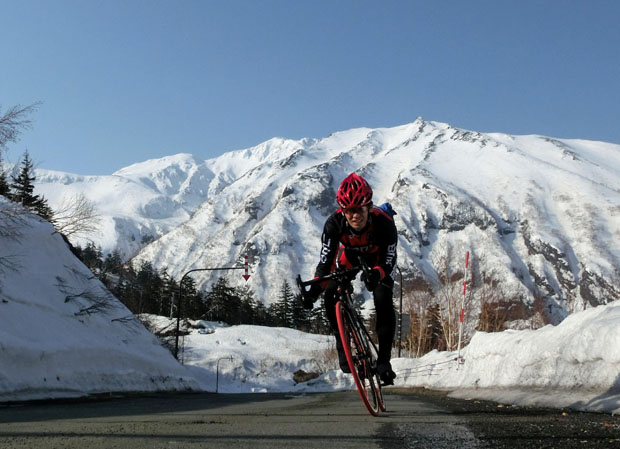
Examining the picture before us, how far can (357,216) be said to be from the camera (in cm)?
668

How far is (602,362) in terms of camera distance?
8.64 meters

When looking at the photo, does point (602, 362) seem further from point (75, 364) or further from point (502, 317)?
point (502, 317)

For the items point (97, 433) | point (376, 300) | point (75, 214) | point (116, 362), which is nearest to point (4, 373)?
point (116, 362)

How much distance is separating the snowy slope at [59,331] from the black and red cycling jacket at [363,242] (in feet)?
42.5

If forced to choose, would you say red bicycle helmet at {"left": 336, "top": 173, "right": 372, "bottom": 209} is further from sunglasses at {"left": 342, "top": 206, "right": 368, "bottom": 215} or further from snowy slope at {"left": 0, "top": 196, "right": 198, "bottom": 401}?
snowy slope at {"left": 0, "top": 196, "right": 198, "bottom": 401}

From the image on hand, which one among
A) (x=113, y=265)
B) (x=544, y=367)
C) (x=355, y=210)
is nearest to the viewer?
(x=355, y=210)

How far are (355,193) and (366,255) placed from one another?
1067mm

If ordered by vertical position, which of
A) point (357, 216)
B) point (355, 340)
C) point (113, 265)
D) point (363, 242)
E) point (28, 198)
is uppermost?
point (28, 198)

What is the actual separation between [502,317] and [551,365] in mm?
46633

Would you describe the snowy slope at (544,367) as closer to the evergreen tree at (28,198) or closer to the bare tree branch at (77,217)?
the bare tree branch at (77,217)

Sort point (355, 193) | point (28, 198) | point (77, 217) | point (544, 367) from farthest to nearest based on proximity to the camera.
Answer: point (28, 198)
point (77, 217)
point (544, 367)
point (355, 193)

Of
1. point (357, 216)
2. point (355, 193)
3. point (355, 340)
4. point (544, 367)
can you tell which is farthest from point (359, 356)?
point (544, 367)

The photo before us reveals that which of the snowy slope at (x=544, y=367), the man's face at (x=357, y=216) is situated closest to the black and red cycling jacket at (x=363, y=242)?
the man's face at (x=357, y=216)

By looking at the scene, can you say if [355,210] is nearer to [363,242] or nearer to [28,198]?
[363,242]
